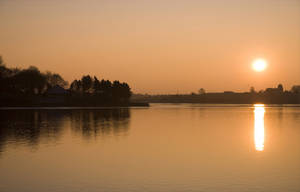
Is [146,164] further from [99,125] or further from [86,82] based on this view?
[86,82]

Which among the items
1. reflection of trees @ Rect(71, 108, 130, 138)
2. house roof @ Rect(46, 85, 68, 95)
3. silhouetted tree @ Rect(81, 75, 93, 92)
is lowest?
reflection of trees @ Rect(71, 108, 130, 138)

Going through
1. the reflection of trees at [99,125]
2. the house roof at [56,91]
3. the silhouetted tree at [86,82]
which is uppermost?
the silhouetted tree at [86,82]

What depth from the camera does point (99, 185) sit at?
17.5 metres

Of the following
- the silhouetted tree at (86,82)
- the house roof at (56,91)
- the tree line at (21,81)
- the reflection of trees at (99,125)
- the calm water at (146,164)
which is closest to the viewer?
the calm water at (146,164)

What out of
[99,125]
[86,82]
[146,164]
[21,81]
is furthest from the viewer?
[86,82]

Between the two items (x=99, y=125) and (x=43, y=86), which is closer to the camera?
(x=99, y=125)

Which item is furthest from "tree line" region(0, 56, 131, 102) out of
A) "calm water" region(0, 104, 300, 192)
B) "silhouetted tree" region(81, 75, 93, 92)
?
"calm water" region(0, 104, 300, 192)

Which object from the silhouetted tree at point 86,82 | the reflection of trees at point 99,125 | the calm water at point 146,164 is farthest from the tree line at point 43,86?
the calm water at point 146,164

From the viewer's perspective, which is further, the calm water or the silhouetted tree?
the silhouetted tree

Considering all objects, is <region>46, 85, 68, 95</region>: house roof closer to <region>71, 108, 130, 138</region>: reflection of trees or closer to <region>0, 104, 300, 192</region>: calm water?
<region>71, 108, 130, 138</region>: reflection of trees

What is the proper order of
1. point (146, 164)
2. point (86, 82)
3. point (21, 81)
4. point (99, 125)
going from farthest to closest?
point (86, 82) < point (21, 81) < point (99, 125) < point (146, 164)

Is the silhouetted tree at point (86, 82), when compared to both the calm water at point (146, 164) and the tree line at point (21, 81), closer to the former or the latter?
the tree line at point (21, 81)

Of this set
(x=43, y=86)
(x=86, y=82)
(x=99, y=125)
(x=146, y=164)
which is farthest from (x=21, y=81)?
(x=146, y=164)

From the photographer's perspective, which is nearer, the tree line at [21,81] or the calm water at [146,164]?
the calm water at [146,164]
